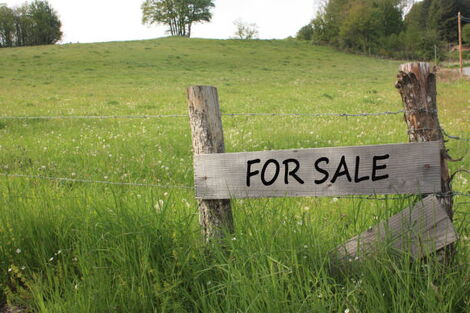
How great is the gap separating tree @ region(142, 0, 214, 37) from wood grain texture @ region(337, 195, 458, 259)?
90350 mm

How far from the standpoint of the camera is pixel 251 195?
11.0 ft

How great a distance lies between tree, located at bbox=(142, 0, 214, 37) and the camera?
8831 cm

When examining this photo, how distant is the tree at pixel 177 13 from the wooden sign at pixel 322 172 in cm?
8974

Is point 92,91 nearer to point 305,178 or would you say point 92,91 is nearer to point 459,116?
point 459,116

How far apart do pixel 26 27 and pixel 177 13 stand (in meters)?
30.5

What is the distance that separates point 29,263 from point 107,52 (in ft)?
160

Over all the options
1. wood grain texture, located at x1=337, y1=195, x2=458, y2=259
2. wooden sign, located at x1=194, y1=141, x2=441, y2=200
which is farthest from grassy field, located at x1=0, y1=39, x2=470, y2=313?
wooden sign, located at x1=194, y1=141, x2=441, y2=200

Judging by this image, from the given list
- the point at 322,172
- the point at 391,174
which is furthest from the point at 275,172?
the point at 391,174

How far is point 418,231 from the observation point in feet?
9.93

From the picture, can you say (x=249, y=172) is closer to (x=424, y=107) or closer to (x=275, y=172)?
(x=275, y=172)

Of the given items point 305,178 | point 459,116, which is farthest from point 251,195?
point 459,116

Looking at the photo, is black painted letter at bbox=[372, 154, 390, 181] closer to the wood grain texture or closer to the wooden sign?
the wooden sign

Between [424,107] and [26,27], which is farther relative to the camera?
[26,27]

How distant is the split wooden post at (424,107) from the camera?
9.87ft
